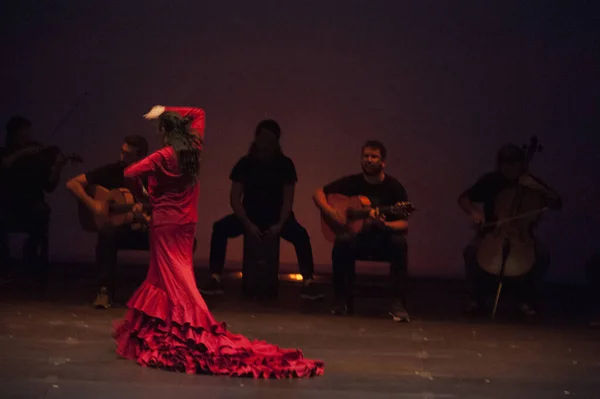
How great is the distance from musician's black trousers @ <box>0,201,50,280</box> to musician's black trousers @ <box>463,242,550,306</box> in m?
3.08

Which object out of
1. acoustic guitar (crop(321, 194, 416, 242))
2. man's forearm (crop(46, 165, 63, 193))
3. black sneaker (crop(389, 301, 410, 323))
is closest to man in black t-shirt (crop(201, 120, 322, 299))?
acoustic guitar (crop(321, 194, 416, 242))

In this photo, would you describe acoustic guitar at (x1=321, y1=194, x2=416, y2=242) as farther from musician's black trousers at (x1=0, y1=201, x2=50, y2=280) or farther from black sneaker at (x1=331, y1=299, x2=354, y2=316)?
musician's black trousers at (x1=0, y1=201, x2=50, y2=280)

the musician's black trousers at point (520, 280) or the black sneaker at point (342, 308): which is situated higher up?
the musician's black trousers at point (520, 280)

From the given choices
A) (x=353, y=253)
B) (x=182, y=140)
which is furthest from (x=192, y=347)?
(x=353, y=253)

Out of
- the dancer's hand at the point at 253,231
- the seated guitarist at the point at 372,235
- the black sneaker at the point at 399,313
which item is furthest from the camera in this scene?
the dancer's hand at the point at 253,231

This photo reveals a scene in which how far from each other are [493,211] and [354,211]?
905 mm

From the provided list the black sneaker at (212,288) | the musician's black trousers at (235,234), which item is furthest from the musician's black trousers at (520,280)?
the black sneaker at (212,288)

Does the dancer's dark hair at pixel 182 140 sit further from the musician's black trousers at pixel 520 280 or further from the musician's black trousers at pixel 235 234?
the musician's black trousers at pixel 520 280

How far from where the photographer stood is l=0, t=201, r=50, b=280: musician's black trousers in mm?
7422

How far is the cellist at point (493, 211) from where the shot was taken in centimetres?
654

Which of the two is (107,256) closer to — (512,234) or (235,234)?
(235,234)

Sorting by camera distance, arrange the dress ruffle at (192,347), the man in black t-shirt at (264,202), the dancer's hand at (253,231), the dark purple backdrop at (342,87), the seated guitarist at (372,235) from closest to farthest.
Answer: the dress ruffle at (192,347) < the seated guitarist at (372,235) < the dancer's hand at (253,231) < the man in black t-shirt at (264,202) < the dark purple backdrop at (342,87)

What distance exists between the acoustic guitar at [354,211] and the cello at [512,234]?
570 mm

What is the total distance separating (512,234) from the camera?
650cm
